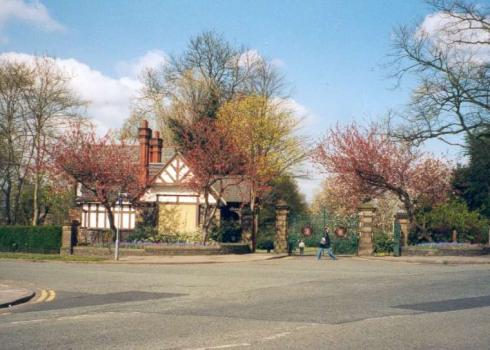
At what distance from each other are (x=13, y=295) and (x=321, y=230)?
21967mm

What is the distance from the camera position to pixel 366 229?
3247cm

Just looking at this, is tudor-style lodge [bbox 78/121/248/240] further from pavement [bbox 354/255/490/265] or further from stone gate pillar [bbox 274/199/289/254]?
pavement [bbox 354/255/490/265]

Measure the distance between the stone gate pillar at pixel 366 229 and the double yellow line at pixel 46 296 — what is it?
1961 cm

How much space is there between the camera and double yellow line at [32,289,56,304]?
14.1m

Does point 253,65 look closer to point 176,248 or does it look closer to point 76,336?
point 176,248

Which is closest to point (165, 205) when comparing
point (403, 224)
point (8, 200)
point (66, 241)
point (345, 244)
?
point (66, 241)

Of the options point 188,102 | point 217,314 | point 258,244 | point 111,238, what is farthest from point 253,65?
point 217,314

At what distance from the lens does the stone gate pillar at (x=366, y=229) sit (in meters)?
32.2

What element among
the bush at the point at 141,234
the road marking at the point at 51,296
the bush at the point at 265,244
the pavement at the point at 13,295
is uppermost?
the bush at the point at 141,234

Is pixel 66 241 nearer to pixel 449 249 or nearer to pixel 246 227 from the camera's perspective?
pixel 246 227

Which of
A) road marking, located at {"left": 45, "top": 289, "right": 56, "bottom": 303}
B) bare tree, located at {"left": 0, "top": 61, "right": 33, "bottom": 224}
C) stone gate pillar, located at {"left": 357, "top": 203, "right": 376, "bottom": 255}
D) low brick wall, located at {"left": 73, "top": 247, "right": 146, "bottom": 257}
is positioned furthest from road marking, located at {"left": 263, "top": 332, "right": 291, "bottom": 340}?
bare tree, located at {"left": 0, "top": 61, "right": 33, "bottom": 224}

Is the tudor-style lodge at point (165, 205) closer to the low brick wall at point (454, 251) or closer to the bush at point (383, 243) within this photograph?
the bush at point (383, 243)

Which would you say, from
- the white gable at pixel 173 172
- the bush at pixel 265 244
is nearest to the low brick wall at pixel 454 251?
the bush at pixel 265 244

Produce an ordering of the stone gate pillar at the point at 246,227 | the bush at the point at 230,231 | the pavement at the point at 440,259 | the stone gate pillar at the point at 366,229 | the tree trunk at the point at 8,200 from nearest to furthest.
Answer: the pavement at the point at 440,259 < the stone gate pillar at the point at 366,229 < the stone gate pillar at the point at 246,227 < the bush at the point at 230,231 < the tree trunk at the point at 8,200
